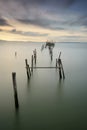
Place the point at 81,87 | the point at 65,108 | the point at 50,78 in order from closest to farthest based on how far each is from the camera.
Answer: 1. the point at 65,108
2. the point at 81,87
3. the point at 50,78

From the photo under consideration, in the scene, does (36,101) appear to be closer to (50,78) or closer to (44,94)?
(44,94)

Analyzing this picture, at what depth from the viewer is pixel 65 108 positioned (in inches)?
382

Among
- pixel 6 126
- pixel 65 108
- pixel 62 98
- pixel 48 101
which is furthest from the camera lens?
pixel 62 98

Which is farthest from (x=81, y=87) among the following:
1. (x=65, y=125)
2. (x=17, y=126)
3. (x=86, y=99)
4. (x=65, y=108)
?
(x=17, y=126)

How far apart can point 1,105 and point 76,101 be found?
4.63 meters

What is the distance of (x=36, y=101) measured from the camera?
1076 centimetres

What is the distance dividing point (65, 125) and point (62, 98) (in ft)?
11.6

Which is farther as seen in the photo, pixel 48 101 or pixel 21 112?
pixel 48 101

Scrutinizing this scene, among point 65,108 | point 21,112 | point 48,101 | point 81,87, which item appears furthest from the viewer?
point 81,87

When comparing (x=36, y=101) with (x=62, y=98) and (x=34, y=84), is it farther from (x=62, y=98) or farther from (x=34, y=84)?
(x=34, y=84)

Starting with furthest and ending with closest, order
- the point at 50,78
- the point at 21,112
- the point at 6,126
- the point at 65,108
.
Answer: the point at 50,78, the point at 65,108, the point at 21,112, the point at 6,126

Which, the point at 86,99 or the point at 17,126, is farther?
the point at 86,99

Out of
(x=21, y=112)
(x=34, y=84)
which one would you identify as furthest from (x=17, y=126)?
(x=34, y=84)

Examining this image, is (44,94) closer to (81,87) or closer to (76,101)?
(76,101)
